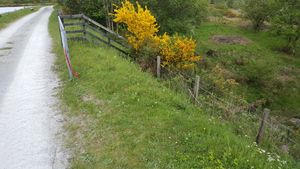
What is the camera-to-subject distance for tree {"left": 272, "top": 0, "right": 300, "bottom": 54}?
2644 centimetres

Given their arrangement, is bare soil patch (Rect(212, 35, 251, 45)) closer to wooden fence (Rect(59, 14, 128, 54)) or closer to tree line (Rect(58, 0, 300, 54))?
tree line (Rect(58, 0, 300, 54))

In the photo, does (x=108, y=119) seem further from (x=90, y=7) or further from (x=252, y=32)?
(x=252, y=32)

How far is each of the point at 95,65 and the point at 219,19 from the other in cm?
3054

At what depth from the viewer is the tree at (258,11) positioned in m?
31.6

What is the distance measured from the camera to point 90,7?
24.5 m

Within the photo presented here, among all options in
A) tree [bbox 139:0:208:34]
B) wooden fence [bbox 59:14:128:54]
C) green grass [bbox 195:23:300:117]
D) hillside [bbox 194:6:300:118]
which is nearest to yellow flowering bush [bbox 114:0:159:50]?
wooden fence [bbox 59:14:128:54]

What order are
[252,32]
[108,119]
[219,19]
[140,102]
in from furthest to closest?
1. [219,19]
2. [252,32]
3. [140,102]
4. [108,119]

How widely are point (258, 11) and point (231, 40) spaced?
18.8ft

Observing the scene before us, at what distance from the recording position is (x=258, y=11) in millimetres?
32156

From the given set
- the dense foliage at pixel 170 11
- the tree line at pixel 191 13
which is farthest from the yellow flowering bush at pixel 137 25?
the dense foliage at pixel 170 11

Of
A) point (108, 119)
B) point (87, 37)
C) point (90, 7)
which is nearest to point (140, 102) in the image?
point (108, 119)

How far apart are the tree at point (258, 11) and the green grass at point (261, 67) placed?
135 cm

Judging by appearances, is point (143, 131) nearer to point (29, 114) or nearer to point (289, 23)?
point (29, 114)

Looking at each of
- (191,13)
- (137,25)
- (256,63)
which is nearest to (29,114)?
(137,25)
